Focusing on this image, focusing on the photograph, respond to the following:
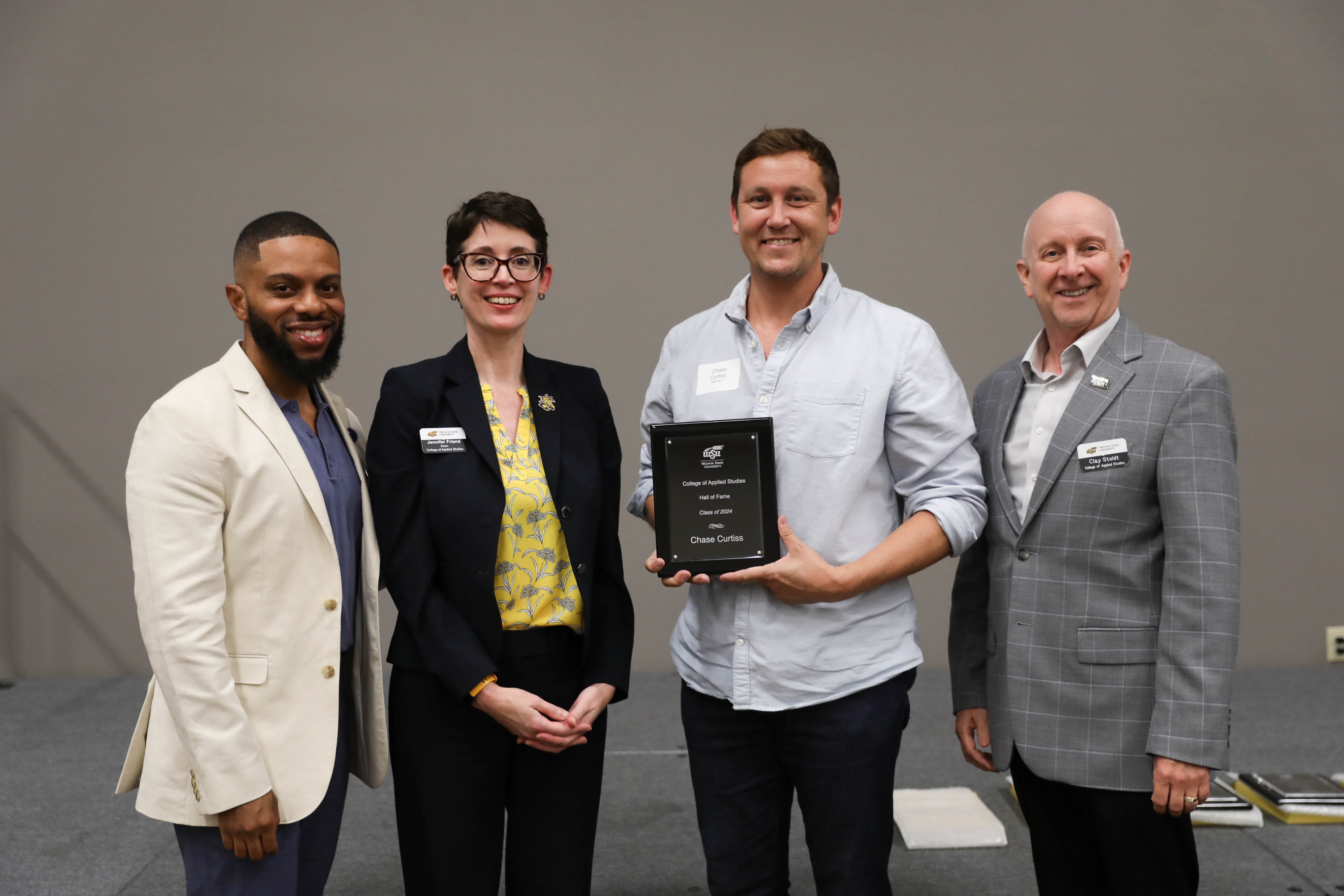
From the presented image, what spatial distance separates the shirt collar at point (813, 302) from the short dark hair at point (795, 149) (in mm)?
152

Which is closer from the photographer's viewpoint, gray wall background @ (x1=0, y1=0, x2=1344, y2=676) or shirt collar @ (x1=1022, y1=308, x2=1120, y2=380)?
shirt collar @ (x1=1022, y1=308, x2=1120, y2=380)

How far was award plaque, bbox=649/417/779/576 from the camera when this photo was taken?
1892 millimetres

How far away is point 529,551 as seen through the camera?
1.96 meters

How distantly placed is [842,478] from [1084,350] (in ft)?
1.83

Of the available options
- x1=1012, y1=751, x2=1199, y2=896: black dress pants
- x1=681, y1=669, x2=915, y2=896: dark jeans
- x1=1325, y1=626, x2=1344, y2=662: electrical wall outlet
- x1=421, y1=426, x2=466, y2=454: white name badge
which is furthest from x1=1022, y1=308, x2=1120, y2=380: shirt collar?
x1=1325, y1=626, x2=1344, y2=662: electrical wall outlet

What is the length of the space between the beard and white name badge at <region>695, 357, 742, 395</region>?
717 millimetres

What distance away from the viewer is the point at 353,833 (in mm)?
3328

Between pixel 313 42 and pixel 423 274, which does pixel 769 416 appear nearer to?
pixel 423 274

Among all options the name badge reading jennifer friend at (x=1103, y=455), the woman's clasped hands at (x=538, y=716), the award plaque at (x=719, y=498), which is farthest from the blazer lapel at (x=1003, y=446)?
the woman's clasped hands at (x=538, y=716)

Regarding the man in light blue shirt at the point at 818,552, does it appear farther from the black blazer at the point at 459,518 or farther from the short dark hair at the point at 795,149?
the black blazer at the point at 459,518

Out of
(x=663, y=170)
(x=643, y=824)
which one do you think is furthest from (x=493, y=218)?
(x=663, y=170)

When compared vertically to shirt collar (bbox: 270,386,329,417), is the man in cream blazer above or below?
below

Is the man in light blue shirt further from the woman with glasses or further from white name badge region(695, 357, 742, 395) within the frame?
the woman with glasses

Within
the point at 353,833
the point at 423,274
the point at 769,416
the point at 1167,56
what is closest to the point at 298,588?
the point at 769,416
